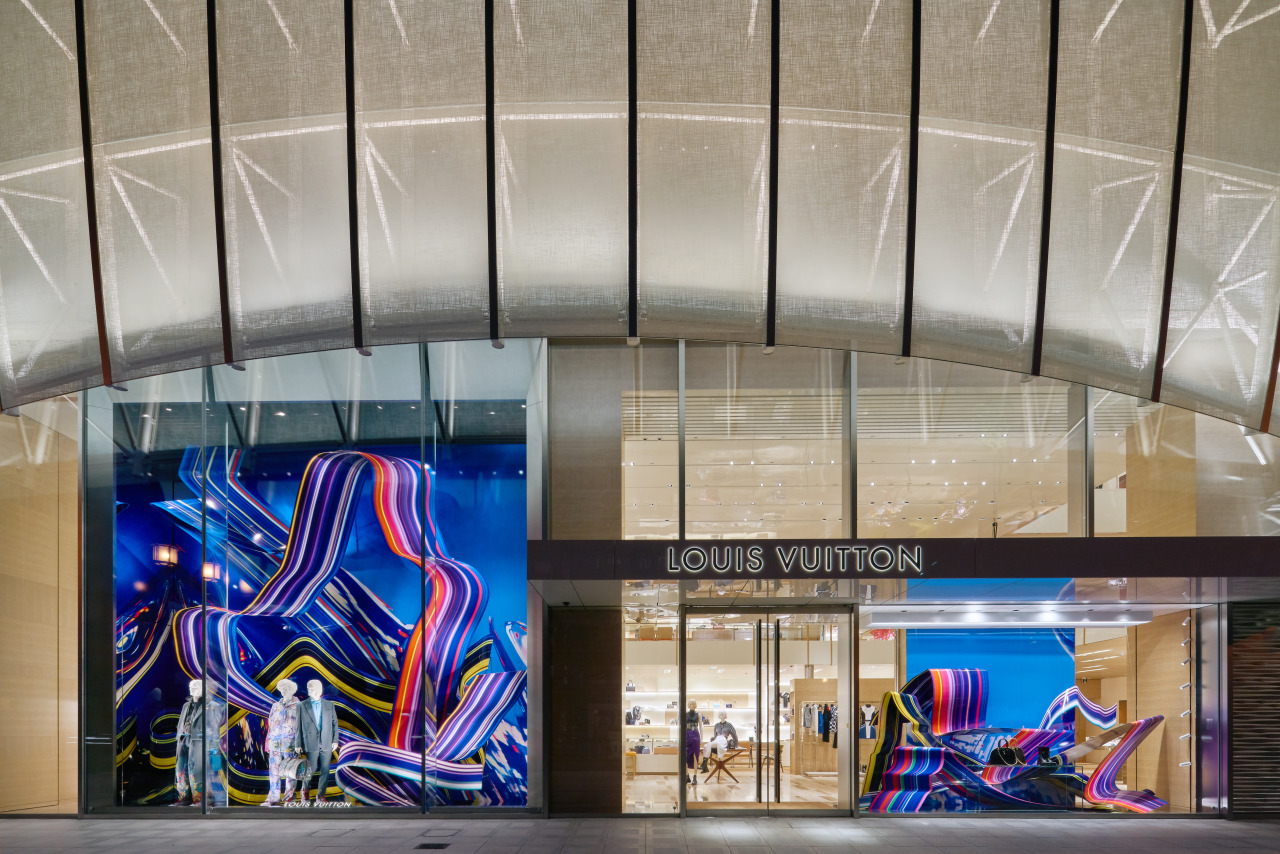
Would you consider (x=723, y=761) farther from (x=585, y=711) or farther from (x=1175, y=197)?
(x=1175, y=197)

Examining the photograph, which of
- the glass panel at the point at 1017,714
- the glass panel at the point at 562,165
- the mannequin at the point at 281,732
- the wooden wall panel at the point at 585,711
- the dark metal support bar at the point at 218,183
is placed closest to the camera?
the dark metal support bar at the point at 218,183

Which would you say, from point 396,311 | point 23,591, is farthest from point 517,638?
point 23,591

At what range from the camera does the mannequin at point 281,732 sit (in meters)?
17.2

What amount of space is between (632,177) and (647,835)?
8860mm

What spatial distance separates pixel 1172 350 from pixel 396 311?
8965mm

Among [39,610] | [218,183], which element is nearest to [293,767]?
[39,610]

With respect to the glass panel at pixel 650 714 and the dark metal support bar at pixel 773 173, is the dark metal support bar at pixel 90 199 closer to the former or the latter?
the dark metal support bar at pixel 773 173

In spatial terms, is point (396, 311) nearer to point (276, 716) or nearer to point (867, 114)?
point (867, 114)

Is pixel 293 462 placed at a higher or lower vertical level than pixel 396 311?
lower

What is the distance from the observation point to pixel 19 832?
1581cm

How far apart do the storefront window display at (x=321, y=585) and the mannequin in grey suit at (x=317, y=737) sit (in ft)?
0.10

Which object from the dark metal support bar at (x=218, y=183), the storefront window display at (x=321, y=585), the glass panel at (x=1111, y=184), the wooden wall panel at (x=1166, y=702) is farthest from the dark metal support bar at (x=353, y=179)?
the wooden wall panel at (x=1166, y=702)

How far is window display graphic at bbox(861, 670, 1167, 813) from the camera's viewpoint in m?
17.3

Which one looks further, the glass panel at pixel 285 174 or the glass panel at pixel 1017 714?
the glass panel at pixel 1017 714
